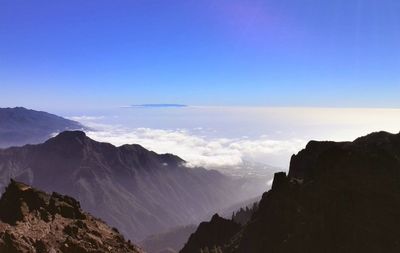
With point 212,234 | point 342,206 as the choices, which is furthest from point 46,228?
point 212,234

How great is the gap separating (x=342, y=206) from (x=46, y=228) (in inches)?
2345

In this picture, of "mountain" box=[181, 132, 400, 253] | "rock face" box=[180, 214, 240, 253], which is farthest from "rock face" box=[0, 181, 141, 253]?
"rock face" box=[180, 214, 240, 253]

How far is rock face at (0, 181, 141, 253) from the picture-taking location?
6400cm

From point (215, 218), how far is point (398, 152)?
92.4 m

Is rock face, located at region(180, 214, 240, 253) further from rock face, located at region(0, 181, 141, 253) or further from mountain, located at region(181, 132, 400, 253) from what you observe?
rock face, located at region(0, 181, 141, 253)

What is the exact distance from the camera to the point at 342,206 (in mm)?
95188

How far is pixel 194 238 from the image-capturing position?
180 meters

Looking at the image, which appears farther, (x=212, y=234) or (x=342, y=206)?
(x=212, y=234)

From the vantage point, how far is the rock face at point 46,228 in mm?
64000

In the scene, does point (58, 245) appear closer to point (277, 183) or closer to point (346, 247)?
point (346, 247)

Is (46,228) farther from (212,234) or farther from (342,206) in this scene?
(212,234)

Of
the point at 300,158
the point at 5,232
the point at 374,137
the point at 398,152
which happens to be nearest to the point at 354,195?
the point at 398,152

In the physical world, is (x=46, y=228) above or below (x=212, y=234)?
above

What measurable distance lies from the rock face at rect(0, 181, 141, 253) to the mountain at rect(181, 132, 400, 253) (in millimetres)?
37736
